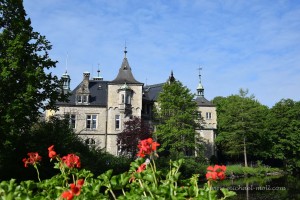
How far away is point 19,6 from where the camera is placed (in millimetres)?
16219

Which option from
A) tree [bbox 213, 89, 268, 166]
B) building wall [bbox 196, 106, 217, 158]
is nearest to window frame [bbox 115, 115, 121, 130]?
building wall [bbox 196, 106, 217, 158]

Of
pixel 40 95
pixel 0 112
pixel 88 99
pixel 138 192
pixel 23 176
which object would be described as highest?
pixel 88 99

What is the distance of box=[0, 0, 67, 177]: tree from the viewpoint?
13.8 m

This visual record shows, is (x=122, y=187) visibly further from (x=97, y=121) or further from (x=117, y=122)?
(x=97, y=121)

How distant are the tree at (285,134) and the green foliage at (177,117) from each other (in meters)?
15.0

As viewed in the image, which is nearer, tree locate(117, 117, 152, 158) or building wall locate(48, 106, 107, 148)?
tree locate(117, 117, 152, 158)

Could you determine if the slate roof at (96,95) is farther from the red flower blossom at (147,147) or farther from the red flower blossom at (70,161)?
the red flower blossom at (147,147)

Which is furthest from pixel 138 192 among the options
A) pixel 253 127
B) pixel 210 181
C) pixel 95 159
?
pixel 253 127

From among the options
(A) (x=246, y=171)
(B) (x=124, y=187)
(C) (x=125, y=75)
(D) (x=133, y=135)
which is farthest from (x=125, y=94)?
(B) (x=124, y=187)

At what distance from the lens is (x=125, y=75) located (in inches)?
1567

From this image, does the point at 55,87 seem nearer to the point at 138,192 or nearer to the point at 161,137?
the point at 138,192

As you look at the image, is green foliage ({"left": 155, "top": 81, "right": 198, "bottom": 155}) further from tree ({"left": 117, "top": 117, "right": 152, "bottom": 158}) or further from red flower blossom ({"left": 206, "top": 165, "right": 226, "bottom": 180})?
red flower blossom ({"left": 206, "top": 165, "right": 226, "bottom": 180})

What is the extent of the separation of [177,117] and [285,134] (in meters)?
20.0

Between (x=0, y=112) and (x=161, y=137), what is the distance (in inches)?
954
